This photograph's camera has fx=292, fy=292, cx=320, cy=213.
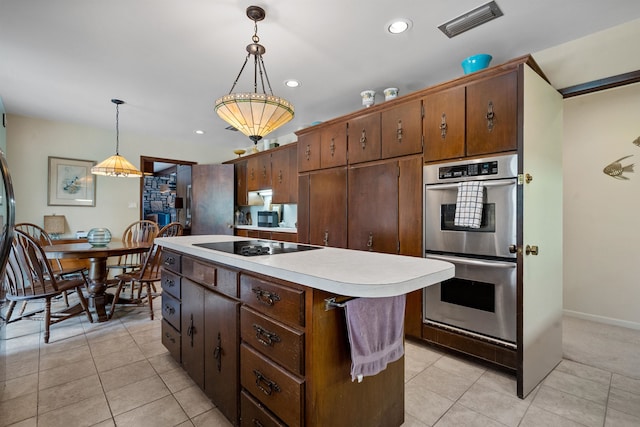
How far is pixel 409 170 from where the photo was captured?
253 cm

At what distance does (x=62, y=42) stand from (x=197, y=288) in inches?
95.3

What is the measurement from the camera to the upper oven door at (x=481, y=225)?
1950 mm

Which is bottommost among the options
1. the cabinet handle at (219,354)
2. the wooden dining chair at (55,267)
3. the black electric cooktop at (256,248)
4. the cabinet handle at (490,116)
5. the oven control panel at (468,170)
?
the cabinet handle at (219,354)

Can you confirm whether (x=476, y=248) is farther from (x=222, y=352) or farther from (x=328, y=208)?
(x=222, y=352)

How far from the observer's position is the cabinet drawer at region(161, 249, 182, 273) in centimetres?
201

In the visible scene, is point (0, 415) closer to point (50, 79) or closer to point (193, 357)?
point (193, 357)

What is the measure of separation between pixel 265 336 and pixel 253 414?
1.33ft

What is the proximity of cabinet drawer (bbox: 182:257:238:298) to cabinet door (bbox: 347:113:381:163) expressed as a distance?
1841mm

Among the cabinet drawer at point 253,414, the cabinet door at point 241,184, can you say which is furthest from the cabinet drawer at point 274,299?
the cabinet door at point 241,184

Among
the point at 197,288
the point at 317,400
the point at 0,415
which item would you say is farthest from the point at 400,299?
the point at 0,415

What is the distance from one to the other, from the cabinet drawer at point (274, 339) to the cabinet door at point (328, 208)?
72.6 inches

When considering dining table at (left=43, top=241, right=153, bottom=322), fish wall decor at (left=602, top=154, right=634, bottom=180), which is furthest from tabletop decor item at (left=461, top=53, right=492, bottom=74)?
dining table at (left=43, top=241, right=153, bottom=322)

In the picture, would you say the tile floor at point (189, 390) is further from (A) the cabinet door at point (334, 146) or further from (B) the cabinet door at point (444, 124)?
(A) the cabinet door at point (334, 146)

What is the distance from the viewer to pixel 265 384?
4.12ft
